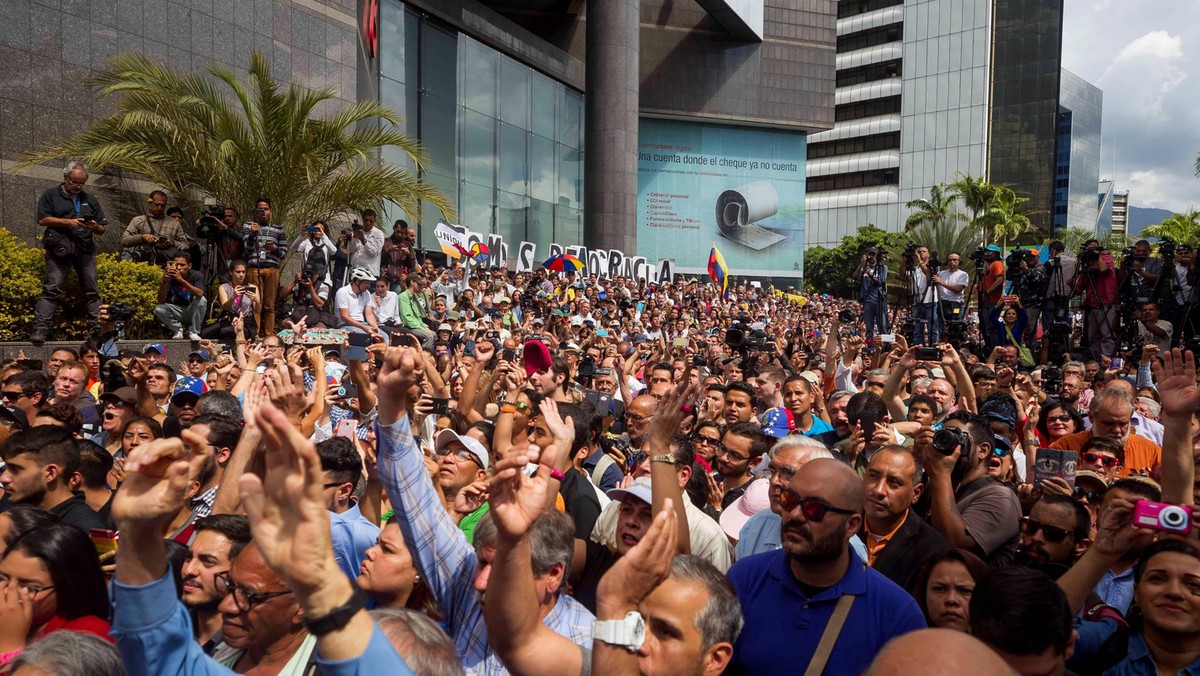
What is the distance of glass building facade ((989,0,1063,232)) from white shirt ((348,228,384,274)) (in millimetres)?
59235

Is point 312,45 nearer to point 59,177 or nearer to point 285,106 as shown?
point 285,106

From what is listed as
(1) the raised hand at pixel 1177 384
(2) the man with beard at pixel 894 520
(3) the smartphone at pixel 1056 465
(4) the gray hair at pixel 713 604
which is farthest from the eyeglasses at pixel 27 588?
(1) the raised hand at pixel 1177 384

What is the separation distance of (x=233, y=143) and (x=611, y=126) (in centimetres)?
2075

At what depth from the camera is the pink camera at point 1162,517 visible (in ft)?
9.48

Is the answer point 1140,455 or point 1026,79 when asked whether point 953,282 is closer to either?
point 1140,455

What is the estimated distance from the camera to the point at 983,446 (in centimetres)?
458

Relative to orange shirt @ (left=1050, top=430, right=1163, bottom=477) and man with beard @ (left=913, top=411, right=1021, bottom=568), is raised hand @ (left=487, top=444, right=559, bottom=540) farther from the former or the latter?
orange shirt @ (left=1050, top=430, right=1163, bottom=477)

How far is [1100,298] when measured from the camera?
10.8 metres

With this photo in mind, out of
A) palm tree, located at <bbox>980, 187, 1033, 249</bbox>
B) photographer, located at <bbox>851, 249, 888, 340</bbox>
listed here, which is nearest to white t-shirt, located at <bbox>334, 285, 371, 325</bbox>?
photographer, located at <bbox>851, 249, 888, 340</bbox>

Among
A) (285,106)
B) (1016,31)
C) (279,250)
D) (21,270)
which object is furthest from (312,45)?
(1016,31)

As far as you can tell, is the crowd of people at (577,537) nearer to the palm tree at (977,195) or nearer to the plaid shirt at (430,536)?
the plaid shirt at (430,536)

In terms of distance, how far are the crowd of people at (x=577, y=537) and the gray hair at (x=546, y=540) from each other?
10mm

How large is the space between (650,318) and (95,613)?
1532cm

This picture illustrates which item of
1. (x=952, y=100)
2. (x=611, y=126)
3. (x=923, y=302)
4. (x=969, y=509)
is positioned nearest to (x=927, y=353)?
(x=969, y=509)
